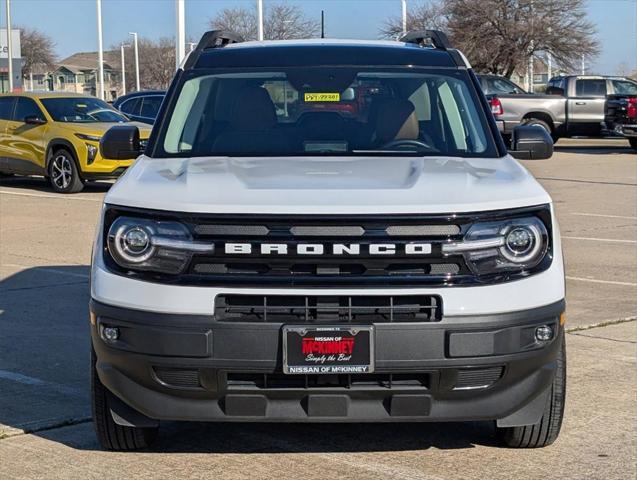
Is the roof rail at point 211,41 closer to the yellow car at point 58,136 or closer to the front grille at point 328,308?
the front grille at point 328,308

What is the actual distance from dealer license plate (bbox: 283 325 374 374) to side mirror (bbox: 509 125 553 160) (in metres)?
2.22

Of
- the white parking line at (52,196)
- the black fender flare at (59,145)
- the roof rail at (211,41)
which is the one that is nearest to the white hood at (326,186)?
the roof rail at (211,41)

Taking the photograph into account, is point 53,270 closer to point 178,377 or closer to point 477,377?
point 178,377

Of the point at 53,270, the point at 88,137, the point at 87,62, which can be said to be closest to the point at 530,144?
the point at 53,270

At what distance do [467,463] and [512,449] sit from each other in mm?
293

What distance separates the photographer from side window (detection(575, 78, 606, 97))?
29938mm

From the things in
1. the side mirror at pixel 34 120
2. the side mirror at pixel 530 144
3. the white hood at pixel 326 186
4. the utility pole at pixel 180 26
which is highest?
the utility pole at pixel 180 26

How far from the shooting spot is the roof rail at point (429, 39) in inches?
252

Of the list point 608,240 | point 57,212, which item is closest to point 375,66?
point 608,240

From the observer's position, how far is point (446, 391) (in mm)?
4523

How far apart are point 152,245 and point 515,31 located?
1645 inches

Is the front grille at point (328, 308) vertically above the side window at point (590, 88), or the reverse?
the side window at point (590, 88)

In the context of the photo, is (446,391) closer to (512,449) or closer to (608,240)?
(512,449)

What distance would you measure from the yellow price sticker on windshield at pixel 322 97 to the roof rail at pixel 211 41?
0.64 m
